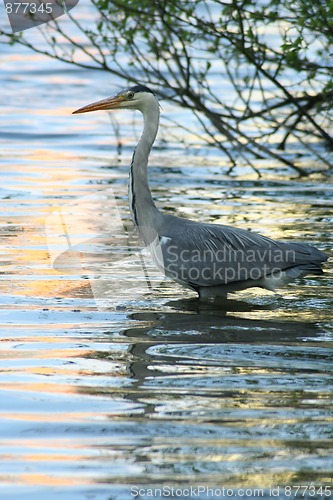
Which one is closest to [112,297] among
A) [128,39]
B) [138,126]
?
[128,39]

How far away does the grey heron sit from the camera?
7.97 m

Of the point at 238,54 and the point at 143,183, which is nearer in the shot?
the point at 143,183

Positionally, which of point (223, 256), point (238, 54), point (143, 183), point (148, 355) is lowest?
point (148, 355)

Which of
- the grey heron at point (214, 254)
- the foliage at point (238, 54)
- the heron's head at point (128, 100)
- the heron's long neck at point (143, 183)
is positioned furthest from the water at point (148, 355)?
the heron's head at point (128, 100)

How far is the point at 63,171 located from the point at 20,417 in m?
7.59

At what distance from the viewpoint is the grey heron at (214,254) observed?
7969mm

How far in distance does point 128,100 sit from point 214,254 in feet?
4.77

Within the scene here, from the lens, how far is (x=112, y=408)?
17.8 feet

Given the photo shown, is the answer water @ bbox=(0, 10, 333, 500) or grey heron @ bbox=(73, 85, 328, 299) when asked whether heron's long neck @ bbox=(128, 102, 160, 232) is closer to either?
grey heron @ bbox=(73, 85, 328, 299)

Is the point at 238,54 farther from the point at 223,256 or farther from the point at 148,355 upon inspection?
the point at 148,355

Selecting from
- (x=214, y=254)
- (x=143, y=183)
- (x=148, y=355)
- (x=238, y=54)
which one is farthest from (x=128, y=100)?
(x=238, y=54)

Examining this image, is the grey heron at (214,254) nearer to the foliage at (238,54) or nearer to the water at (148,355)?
the water at (148,355)

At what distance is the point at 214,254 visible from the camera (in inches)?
318

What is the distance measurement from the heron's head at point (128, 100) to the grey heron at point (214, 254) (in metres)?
0.10
